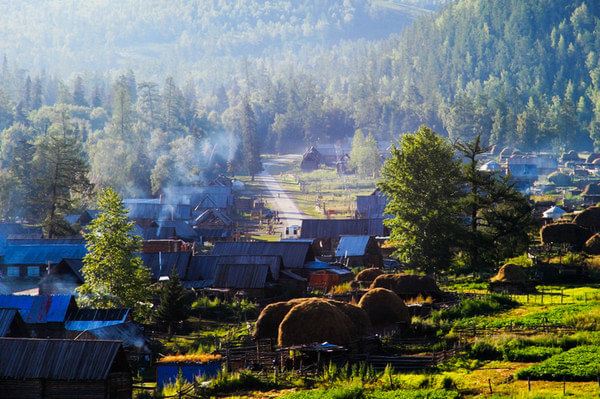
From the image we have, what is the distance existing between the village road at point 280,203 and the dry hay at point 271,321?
50.7 metres

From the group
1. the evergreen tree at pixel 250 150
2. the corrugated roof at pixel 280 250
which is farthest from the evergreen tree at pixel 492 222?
the evergreen tree at pixel 250 150

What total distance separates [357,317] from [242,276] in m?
15.3

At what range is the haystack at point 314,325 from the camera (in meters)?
49.3

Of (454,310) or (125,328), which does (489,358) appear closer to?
(454,310)

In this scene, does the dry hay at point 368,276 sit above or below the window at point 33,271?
below

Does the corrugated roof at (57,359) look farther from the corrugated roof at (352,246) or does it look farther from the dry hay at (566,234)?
the dry hay at (566,234)

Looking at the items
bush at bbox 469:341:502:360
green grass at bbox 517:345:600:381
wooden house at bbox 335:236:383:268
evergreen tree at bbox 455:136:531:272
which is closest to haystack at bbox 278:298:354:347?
bush at bbox 469:341:502:360

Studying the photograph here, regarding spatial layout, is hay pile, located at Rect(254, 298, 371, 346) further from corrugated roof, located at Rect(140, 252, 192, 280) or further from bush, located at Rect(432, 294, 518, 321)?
corrugated roof, located at Rect(140, 252, 192, 280)

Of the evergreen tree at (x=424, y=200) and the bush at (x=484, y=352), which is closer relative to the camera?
the bush at (x=484, y=352)

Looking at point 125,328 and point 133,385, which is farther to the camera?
point 125,328

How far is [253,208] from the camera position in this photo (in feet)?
390

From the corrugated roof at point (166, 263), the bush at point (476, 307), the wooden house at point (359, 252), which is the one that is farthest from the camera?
the wooden house at point (359, 252)

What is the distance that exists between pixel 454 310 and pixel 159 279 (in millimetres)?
19846

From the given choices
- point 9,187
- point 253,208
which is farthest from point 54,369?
point 253,208
